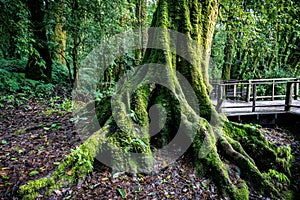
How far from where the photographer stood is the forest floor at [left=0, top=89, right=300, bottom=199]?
352cm

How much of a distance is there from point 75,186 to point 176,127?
2.34 metres

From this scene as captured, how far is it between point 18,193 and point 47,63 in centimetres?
899

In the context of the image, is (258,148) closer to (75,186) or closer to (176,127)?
(176,127)

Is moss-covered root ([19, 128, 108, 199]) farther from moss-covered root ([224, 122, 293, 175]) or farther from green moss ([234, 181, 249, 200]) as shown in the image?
moss-covered root ([224, 122, 293, 175])

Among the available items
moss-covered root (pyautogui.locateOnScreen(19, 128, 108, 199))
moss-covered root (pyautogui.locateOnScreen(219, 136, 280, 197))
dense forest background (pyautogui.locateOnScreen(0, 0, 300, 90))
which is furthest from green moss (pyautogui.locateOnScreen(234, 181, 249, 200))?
dense forest background (pyautogui.locateOnScreen(0, 0, 300, 90))

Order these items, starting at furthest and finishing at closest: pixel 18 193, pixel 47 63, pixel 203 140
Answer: pixel 47 63, pixel 203 140, pixel 18 193

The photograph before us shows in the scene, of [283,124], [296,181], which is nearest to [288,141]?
[283,124]

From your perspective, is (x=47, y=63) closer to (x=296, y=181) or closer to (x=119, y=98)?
(x=119, y=98)

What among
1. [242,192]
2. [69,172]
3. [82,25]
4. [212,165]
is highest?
[82,25]

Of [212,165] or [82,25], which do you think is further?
[82,25]

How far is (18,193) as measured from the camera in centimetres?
317

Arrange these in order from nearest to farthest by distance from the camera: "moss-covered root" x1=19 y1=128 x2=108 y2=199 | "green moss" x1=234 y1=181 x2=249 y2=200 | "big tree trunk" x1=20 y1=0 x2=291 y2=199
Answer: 1. "moss-covered root" x1=19 y1=128 x2=108 y2=199
2. "big tree trunk" x1=20 y1=0 x2=291 y2=199
3. "green moss" x1=234 y1=181 x2=249 y2=200

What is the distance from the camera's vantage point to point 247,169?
4.94 metres

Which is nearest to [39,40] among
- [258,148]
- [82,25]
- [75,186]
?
[82,25]
